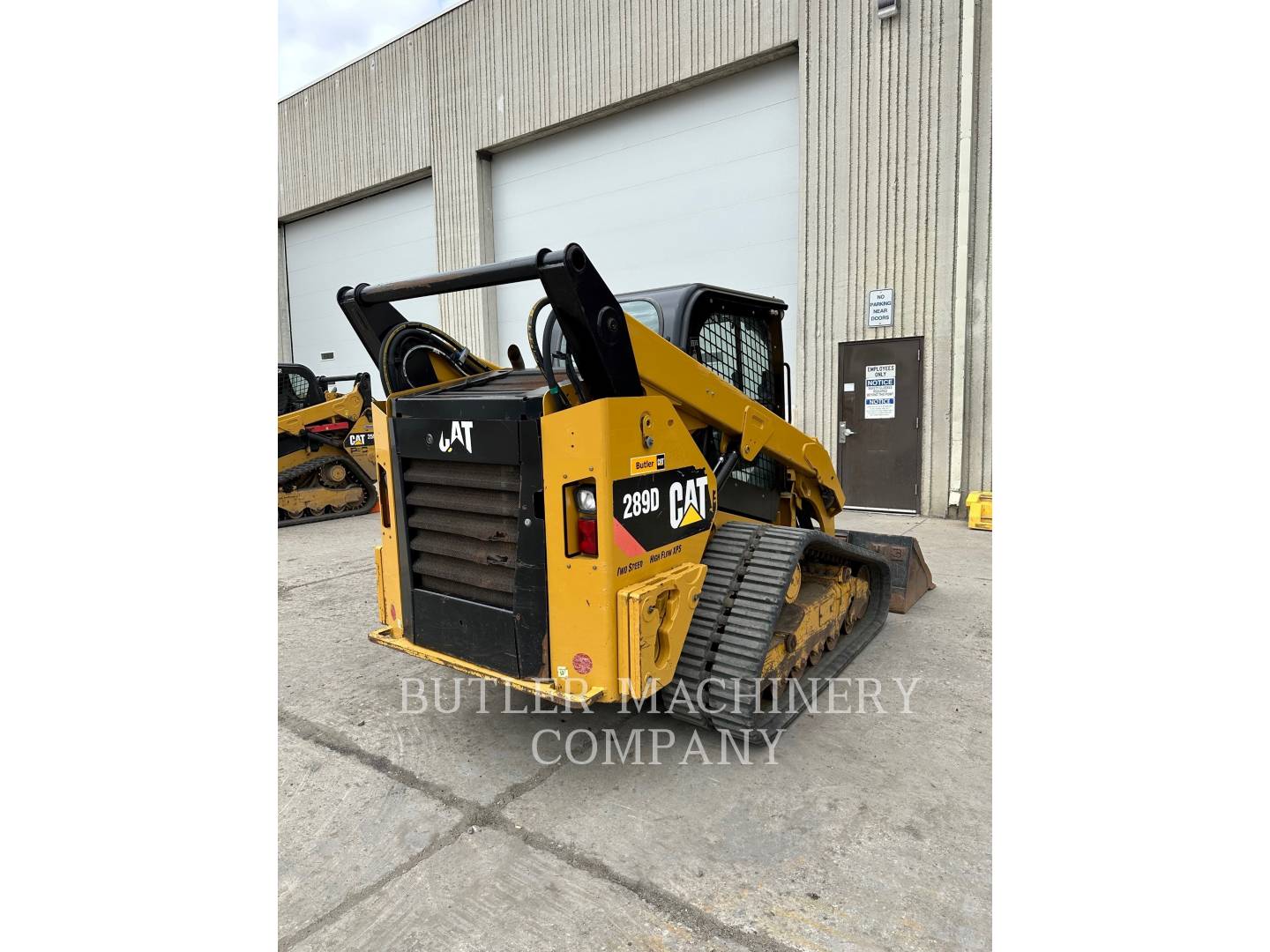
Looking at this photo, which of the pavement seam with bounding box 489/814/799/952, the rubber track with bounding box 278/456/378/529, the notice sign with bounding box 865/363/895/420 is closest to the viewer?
the pavement seam with bounding box 489/814/799/952

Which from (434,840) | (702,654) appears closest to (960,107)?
(702,654)

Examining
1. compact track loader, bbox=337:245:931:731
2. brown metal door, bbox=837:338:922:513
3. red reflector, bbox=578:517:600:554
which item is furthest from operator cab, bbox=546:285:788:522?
brown metal door, bbox=837:338:922:513

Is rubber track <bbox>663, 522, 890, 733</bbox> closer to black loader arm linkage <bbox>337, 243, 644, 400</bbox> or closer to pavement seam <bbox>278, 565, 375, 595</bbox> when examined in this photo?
black loader arm linkage <bbox>337, 243, 644, 400</bbox>

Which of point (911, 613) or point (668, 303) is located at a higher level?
point (668, 303)

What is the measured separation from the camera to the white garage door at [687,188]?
9625mm

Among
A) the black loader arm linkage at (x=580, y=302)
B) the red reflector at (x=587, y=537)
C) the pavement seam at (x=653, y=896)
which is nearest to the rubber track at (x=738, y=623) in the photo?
the red reflector at (x=587, y=537)

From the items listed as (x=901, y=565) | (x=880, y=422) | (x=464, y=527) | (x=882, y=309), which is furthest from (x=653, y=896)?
(x=882, y=309)

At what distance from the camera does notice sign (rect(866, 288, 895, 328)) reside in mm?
8891

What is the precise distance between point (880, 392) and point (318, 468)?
24.3 ft

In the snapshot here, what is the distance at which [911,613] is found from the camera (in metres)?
4.87

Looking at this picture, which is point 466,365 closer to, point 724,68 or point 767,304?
point 767,304

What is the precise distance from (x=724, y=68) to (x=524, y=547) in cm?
901

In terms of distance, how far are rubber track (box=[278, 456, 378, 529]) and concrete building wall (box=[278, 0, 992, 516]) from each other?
19.7 ft

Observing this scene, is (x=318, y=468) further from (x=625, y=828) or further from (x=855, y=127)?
(x=625, y=828)
